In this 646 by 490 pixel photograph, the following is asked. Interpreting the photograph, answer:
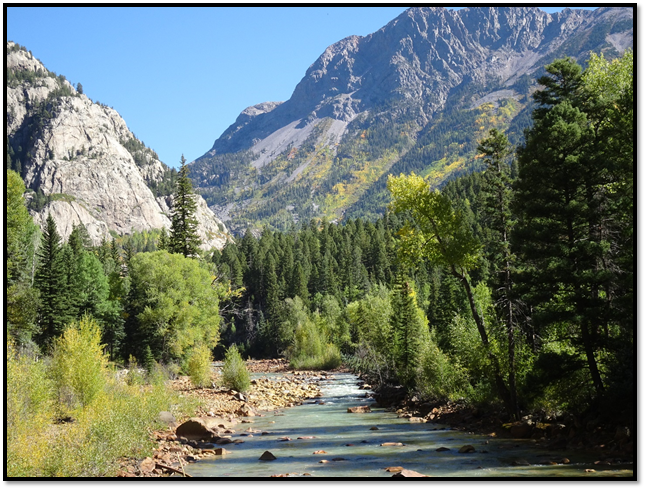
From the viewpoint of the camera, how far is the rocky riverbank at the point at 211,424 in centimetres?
2148

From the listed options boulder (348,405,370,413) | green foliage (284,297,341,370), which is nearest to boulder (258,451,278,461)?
boulder (348,405,370,413)

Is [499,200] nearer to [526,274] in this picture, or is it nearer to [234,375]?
[526,274]

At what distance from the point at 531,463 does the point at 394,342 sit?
95.9ft

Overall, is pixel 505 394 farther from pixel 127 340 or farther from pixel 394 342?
pixel 127 340

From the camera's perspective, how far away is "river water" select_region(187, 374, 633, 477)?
19.4m

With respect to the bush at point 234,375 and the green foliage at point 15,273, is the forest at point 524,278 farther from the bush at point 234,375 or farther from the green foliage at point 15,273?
the bush at point 234,375

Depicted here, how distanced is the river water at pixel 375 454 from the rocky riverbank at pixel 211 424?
87 cm

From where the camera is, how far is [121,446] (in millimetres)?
20984

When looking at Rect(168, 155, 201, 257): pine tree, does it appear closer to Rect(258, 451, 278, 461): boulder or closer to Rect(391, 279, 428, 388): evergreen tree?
Rect(391, 279, 428, 388): evergreen tree

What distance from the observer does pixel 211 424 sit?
108 feet

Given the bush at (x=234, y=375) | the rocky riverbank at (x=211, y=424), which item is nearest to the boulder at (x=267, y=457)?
the rocky riverbank at (x=211, y=424)

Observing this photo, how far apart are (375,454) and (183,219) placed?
42962mm

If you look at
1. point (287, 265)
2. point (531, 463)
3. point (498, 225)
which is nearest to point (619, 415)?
point (531, 463)
